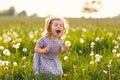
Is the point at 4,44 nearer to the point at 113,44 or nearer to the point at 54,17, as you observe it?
the point at 113,44

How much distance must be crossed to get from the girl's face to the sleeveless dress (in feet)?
0.48

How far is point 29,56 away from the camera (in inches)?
281

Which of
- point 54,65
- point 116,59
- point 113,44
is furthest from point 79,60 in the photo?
point 113,44

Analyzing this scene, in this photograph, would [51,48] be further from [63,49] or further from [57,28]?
[57,28]

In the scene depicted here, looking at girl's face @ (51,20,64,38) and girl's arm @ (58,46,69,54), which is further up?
girl's face @ (51,20,64,38)

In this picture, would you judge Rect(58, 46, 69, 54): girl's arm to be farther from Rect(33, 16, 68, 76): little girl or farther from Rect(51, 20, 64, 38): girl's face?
Rect(51, 20, 64, 38): girl's face

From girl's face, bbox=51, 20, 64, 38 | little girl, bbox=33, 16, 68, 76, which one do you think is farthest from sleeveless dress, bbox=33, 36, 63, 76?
girl's face, bbox=51, 20, 64, 38

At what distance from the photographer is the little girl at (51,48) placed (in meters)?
5.76

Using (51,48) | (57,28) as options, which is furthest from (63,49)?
(57,28)

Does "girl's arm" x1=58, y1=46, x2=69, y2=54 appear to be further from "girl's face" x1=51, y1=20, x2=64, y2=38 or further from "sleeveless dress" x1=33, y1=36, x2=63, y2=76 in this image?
"girl's face" x1=51, y1=20, x2=64, y2=38

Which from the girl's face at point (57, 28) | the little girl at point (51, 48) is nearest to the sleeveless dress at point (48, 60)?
the little girl at point (51, 48)

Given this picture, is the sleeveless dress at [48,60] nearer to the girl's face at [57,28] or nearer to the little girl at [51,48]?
the little girl at [51,48]

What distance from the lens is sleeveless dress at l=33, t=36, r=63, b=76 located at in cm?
579

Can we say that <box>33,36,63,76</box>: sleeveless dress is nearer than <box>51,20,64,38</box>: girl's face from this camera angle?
No
